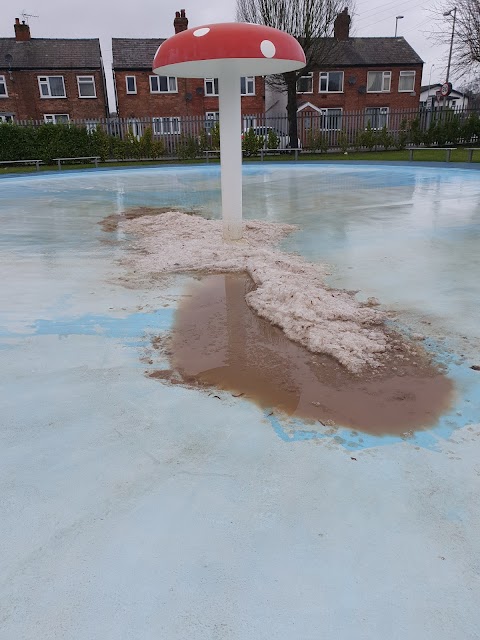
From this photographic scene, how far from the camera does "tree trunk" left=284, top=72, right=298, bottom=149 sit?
2450 centimetres

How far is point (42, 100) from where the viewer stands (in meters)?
31.9

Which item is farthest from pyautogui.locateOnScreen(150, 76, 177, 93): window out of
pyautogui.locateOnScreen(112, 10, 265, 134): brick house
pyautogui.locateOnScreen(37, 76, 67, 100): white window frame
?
pyautogui.locateOnScreen(37, 76, 67, 100): white window frame

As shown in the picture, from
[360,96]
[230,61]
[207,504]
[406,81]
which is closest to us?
[207,504]

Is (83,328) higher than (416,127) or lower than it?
lower

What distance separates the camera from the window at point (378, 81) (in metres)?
34.7

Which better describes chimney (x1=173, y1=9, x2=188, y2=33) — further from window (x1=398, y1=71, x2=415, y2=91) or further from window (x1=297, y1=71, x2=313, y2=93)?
window (x1=398, y1=71, x2=415, y2=91)

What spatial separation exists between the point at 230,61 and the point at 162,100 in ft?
94.0

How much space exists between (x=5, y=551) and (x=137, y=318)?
8.72ft

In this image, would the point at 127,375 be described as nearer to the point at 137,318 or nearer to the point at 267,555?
the point at 137,318

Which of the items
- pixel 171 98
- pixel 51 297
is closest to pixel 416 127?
pixel 171 98

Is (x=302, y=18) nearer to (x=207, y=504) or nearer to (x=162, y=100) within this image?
(x=162, y=100)

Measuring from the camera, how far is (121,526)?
2.16 meters

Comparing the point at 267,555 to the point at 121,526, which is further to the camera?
the point at 121,526

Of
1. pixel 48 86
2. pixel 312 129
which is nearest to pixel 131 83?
pixel 48 86
